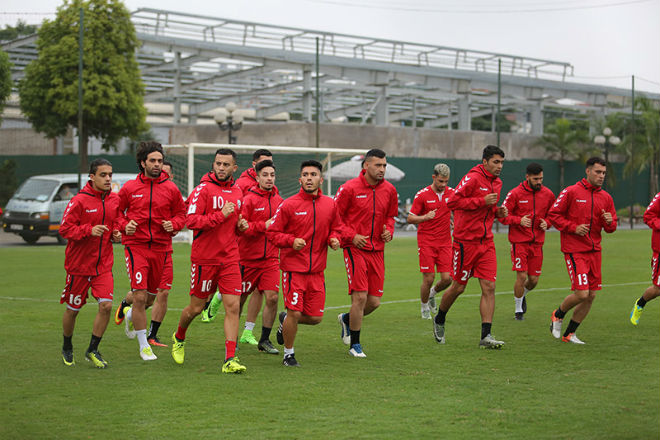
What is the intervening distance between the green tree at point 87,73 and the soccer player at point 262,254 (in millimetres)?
24977

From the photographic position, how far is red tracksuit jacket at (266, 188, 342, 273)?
341 inches

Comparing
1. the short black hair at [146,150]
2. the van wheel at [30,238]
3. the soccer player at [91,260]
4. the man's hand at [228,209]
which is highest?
the short black hair at [146,150]

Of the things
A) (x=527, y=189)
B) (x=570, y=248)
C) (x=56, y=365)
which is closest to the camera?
(x=56, y=365)

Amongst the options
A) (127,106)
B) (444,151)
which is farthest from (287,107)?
(127,106)

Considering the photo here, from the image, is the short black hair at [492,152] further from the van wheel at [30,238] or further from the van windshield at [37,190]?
the van wheel at [30,238]

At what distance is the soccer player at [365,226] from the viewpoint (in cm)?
932

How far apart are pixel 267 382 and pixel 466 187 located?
3.65 m

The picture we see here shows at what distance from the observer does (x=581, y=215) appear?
10594 mm

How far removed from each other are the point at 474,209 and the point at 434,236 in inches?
110

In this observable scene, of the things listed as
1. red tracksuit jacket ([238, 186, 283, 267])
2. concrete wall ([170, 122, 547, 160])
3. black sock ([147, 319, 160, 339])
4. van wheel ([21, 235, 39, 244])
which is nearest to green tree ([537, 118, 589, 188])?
concrete wall ([170, 122, 547, 160])

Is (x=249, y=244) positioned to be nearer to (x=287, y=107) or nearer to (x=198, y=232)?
(x=198, y=232)

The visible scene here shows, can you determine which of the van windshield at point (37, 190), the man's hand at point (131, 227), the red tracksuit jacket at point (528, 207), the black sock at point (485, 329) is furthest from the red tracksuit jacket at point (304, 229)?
the van windshield at point (37, 190)

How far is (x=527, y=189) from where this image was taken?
1268 centimetres

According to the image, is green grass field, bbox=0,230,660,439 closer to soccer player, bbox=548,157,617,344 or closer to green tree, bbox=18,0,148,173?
soccer player, bbox=548,157,617,344
